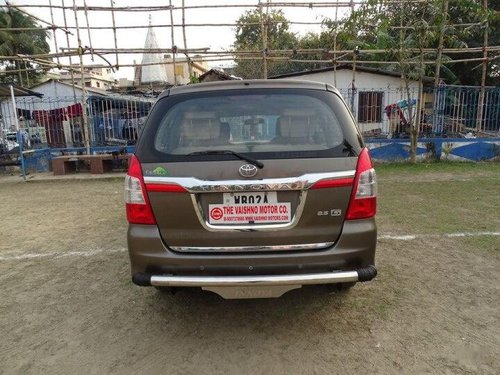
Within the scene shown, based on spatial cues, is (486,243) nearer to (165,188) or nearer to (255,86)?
(255,86)

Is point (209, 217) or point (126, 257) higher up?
point (209, 217)

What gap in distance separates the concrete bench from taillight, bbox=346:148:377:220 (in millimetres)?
8549

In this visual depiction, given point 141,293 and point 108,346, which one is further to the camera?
point 141,293

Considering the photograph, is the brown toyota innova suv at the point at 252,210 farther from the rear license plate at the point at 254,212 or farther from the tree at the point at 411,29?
the tree at the point at 411,29

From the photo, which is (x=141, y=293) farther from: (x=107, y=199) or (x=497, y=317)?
(x=107, y=199)

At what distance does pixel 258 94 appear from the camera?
2.71 m

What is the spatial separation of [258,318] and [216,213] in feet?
3.24

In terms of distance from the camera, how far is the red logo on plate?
2.46m

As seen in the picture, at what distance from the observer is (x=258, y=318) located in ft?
9.64

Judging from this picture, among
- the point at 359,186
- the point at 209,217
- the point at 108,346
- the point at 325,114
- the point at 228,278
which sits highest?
the point at 325,114

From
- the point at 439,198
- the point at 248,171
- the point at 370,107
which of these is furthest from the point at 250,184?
the point at 370,107

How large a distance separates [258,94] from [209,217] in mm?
922

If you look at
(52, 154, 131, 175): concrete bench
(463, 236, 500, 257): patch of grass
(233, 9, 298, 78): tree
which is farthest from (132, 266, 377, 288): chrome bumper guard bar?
(233, 9, 298, 78): tree

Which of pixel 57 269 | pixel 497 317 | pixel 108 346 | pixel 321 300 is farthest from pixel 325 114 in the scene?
pixel 57 269
